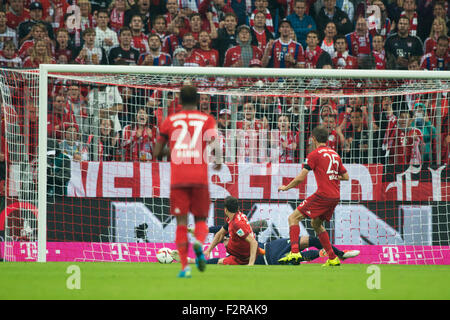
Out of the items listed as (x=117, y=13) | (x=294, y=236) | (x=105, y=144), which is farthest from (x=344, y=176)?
(x=117, y=13)

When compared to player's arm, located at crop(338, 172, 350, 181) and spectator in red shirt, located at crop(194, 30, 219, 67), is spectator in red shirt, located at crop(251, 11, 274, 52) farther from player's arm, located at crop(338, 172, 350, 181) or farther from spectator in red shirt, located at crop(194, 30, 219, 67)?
player's arm, located at crop(338, 172, 350, 181)

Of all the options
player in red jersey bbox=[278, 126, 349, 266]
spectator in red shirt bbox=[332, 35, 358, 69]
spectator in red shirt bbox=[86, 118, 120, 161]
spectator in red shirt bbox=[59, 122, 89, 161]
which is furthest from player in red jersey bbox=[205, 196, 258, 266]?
spectator in red shirt bbox=[332, 35, 358, 69]

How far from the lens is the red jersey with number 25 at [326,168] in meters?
10.8

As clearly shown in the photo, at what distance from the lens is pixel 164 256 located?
12.1m

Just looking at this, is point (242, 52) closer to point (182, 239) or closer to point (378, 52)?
point (378, 52)

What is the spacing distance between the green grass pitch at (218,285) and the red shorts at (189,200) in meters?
0.70

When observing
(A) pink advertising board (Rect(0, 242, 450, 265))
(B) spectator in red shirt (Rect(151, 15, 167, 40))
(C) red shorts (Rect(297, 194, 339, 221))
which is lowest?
(A) pink advertising board (Rect(0, 242, 450, 265))

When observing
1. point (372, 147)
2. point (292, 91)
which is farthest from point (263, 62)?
point (372, 147)

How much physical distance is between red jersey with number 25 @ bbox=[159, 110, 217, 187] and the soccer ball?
493 centimetres

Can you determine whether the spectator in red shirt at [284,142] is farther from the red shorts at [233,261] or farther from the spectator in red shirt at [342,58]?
the spectator in red shirt at [342,58]

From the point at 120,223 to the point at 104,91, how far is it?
7.76 ft

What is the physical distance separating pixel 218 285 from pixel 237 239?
4597 millimetres

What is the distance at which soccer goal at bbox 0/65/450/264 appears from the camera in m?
12.8

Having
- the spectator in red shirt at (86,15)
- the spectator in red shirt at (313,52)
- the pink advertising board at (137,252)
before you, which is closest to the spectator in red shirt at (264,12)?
the spectator in red shirt at (313,52)
